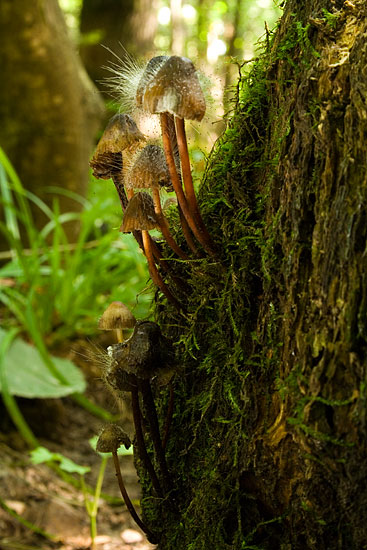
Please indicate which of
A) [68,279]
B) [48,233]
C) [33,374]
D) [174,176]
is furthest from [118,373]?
[48,233]

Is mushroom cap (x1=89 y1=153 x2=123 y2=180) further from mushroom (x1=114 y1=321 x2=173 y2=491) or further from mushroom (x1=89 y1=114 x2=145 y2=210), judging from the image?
mushroom (x1=114 y1=321 x2=173 y2=491)

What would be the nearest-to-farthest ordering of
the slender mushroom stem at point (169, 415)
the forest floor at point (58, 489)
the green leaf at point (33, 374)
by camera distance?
1. the slender mushroom stem at point (169, 415)
2. the forest floor at point (58, 489)
3. the green leaf at point (33, 374)

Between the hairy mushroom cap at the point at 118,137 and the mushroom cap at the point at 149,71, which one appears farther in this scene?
the hairy mushroom cap at the point at 118,137

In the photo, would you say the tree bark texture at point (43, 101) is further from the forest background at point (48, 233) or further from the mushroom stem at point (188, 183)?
the mushroom stem at point (188, 183)

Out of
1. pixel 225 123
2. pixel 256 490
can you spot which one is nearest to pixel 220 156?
pixel 225 123

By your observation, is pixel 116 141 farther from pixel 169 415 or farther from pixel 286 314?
pixel 169 415

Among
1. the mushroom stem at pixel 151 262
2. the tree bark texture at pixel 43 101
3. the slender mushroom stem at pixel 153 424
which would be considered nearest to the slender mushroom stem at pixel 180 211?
the mushroom stem at pixel 151 262

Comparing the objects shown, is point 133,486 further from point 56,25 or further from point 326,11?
point 56,25
